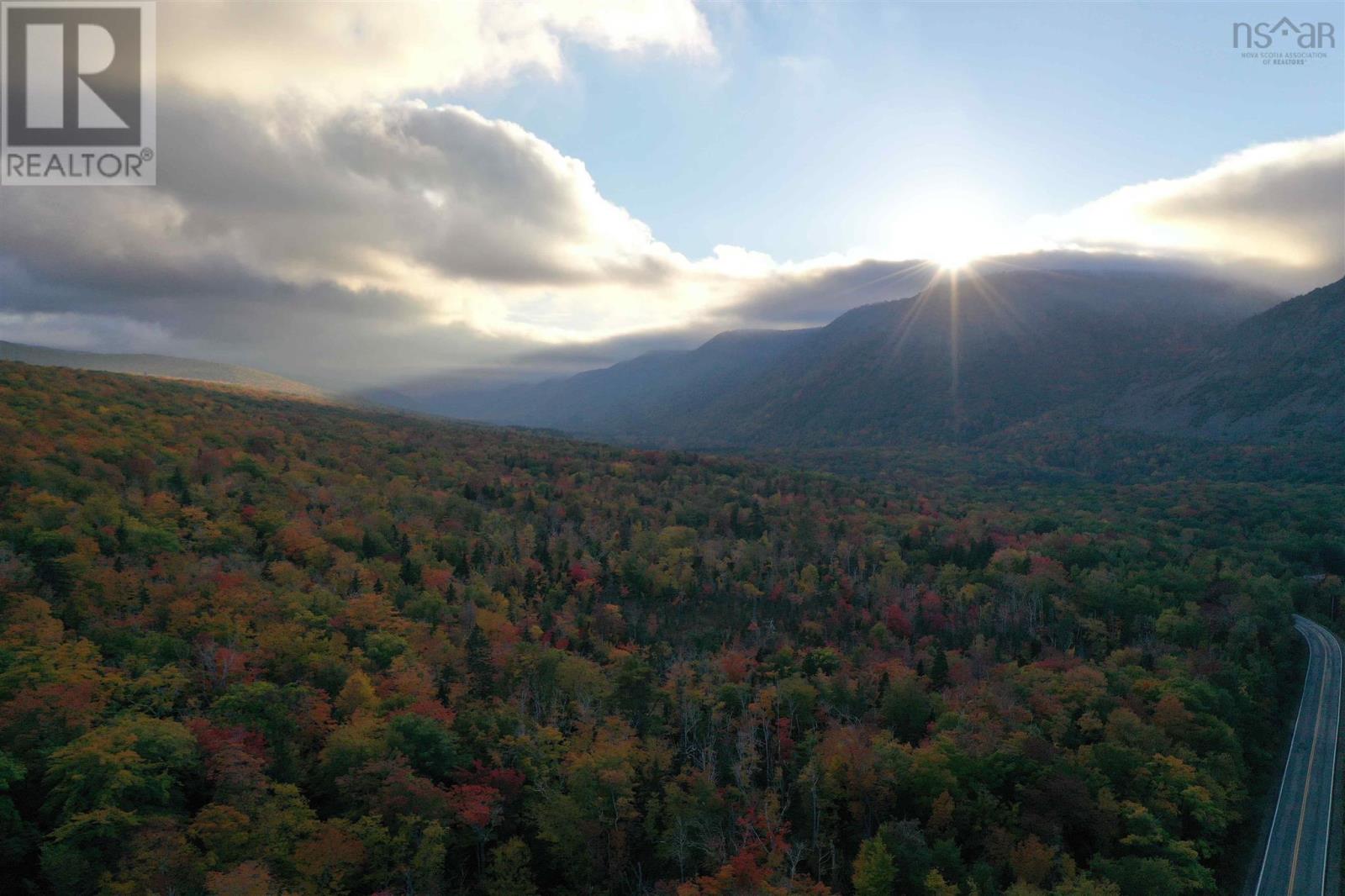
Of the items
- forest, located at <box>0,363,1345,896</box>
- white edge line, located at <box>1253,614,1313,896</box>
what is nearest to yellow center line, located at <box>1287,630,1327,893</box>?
white edge line, located at <box>1253,614,1313,896</box>

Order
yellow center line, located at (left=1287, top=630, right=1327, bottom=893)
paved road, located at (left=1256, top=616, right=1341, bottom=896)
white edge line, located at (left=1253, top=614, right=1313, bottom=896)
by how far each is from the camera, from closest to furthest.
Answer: paved road, located at (left=1256, top=616, right=1341, bottom=896) → yellow center line, located at (left=1287, top=630, right=1327, bottom=893) → white edge line, located at (left=1253, top=614, right=1313, bottom=896)

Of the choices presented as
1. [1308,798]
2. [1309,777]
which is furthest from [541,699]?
[1309,777]

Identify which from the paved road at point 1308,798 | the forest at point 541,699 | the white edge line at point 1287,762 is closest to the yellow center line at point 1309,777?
the paved road at point 1308,798

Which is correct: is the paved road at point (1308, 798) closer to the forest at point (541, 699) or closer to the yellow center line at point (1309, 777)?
the yellow center line at point (1309, 777)

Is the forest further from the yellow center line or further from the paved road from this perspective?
the yellow center line

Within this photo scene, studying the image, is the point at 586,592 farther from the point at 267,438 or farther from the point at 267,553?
the point at 267,438

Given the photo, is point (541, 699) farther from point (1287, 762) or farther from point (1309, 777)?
point (1287, 762)
